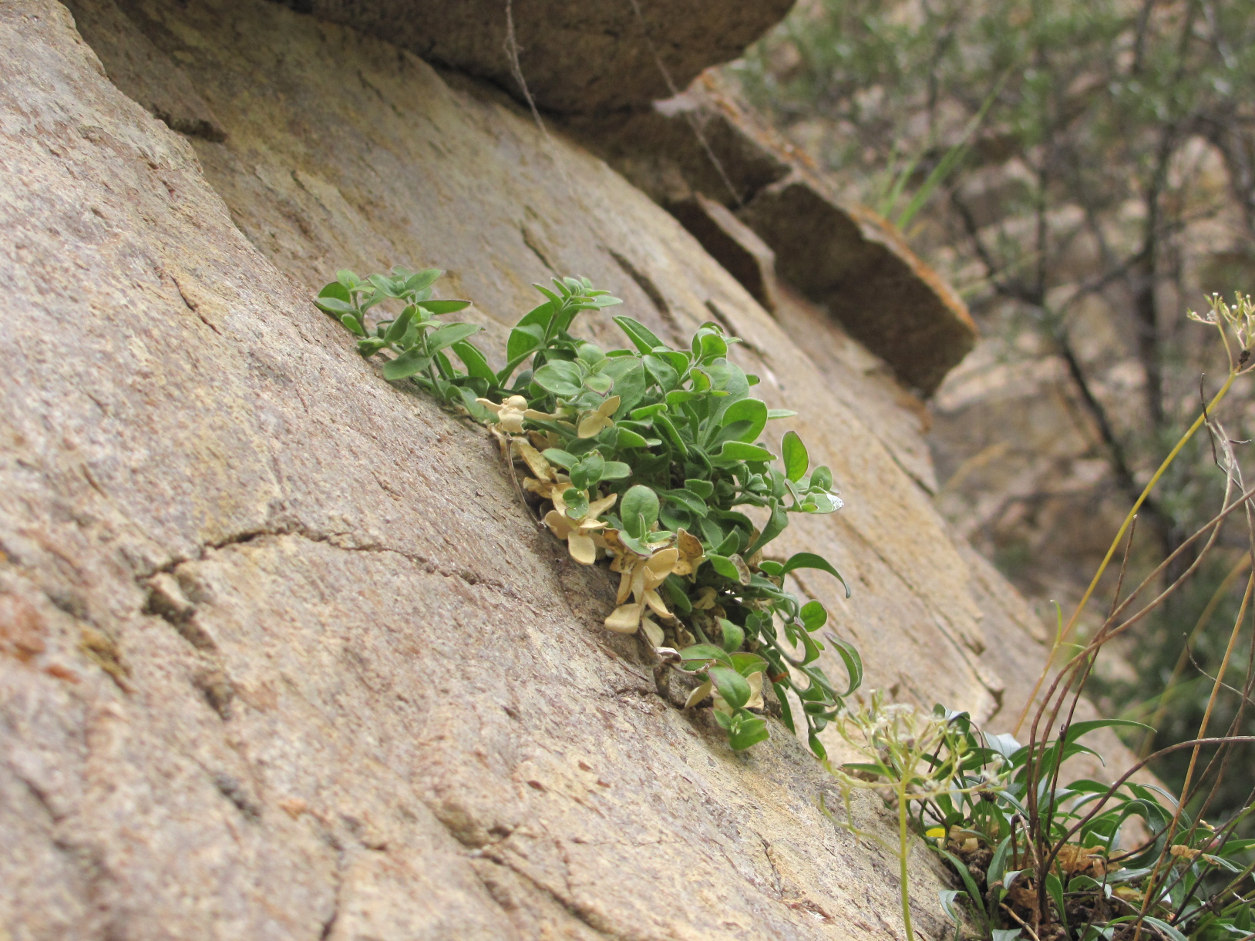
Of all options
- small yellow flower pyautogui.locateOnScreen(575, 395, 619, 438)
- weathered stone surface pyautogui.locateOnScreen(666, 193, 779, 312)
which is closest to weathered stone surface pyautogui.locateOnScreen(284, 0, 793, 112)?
Answer: weathered stone surface pyautogui.locateOnScreen(666, 193, 779, 312)

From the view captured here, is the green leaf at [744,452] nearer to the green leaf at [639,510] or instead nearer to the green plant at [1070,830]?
the green leaf at [639,510]

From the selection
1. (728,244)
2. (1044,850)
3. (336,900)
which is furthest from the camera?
(728,244)

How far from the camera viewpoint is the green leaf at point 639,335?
189 cm

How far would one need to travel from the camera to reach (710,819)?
1464 mm

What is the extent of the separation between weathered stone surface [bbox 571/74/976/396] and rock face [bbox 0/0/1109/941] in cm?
205

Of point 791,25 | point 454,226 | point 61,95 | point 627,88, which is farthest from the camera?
point 791,25

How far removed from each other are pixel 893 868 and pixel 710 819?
44 centimetres

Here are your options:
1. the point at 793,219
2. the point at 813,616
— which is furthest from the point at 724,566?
the point at 793,219

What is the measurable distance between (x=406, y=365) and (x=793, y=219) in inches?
124

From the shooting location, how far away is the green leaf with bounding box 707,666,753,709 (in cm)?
160

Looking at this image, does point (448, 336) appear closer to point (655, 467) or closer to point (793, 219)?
point (655, 467)

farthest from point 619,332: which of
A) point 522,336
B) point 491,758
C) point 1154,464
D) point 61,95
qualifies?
point 1154,464

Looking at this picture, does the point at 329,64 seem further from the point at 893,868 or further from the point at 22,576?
the point at 893,868

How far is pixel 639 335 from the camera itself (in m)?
1.92
